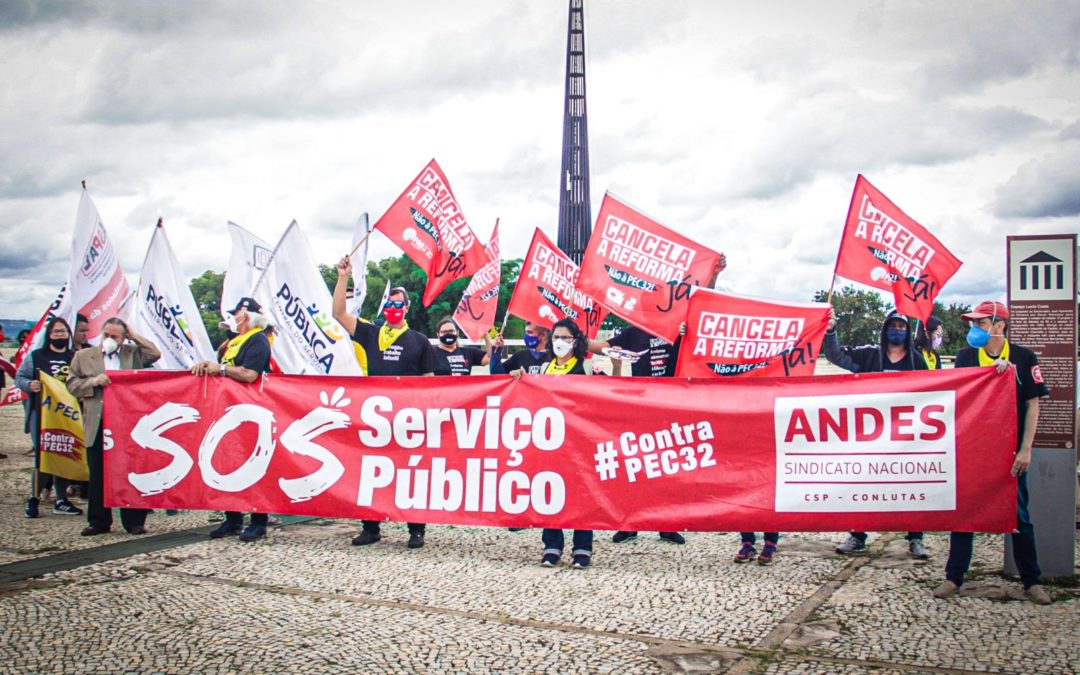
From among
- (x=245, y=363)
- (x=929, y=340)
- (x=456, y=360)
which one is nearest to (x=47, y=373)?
(x=245, y=363)

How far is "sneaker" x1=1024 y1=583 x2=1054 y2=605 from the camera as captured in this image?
5.46 m

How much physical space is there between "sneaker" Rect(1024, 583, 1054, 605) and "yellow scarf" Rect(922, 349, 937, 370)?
2.87 meters

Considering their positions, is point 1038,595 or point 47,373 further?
point 47,373

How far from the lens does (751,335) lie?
7.05 meters

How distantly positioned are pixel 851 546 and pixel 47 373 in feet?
25.8

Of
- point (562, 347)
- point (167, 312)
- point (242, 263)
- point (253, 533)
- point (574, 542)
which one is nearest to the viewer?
point (574, 542)

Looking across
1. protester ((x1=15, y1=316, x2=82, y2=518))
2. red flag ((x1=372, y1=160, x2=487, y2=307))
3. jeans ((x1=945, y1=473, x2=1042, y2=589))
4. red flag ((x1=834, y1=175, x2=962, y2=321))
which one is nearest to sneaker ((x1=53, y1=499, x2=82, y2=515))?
protester ((x1=15, y1=316, x2=82, y2=518))

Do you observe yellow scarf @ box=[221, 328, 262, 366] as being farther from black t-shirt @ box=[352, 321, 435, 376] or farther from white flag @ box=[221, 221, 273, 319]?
white flag @ box=[221, 221, 273, 319]

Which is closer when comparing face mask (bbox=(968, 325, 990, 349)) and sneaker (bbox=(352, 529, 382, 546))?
face mask (bbox=(968, 325, 990, 349))

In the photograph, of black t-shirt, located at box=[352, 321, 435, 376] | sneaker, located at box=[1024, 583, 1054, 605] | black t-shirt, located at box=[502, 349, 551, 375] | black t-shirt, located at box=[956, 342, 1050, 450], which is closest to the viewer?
sneaker, located at box=[1024, 583, 1054, 605]

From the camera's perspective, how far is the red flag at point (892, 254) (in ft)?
24.2

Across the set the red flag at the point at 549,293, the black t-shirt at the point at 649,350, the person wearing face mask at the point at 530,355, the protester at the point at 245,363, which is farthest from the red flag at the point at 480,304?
the protester at the point at 245,363

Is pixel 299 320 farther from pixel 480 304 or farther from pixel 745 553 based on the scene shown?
pixel 745 553

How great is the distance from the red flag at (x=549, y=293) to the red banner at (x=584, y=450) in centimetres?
333
